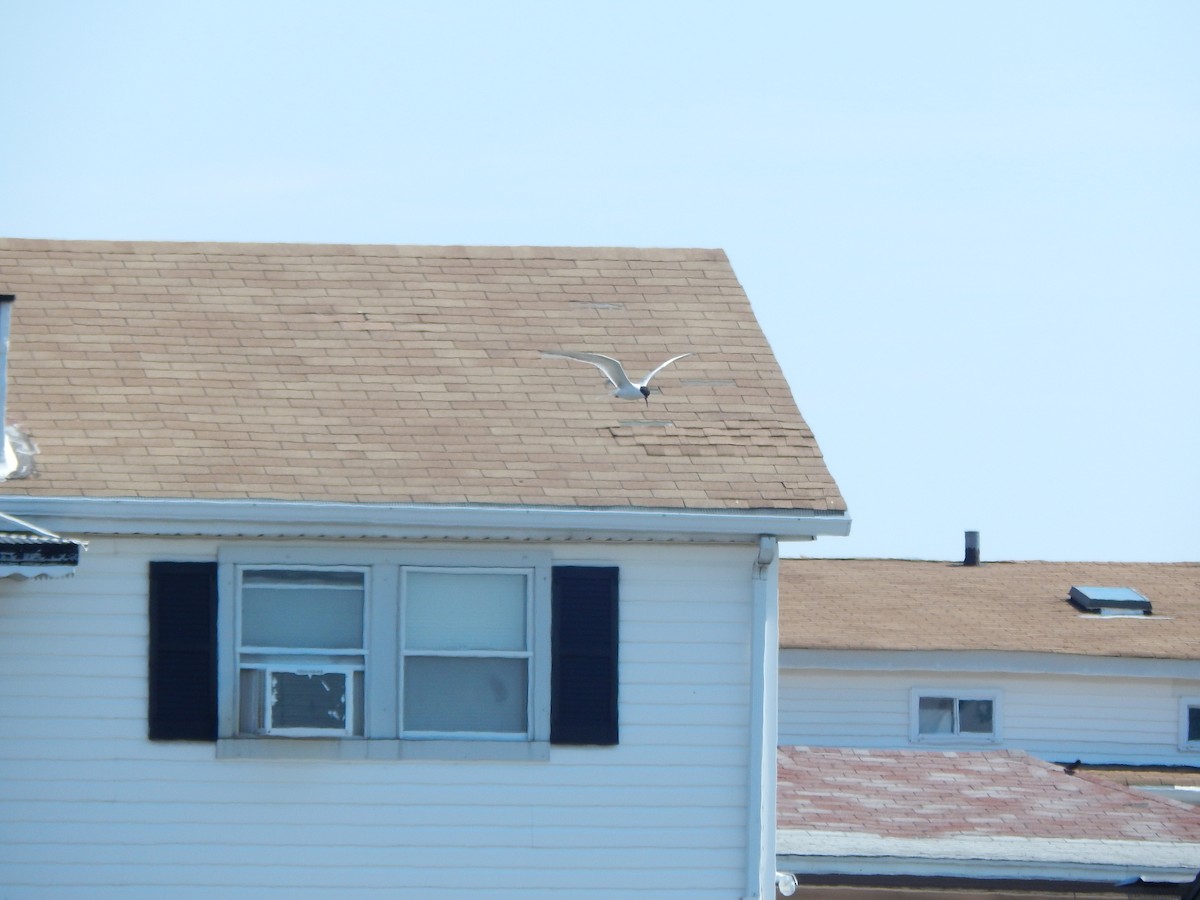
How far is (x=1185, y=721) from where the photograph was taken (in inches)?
1006

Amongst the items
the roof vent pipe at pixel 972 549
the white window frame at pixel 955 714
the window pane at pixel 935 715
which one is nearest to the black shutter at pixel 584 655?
the white window frame at pixel 955 714

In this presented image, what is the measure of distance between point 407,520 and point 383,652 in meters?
0.87

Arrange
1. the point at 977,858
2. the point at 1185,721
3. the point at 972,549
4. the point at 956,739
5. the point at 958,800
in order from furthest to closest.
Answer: the point at 972,549 < the point at 1185,721 < the point at 956,739 < the point at 958,800 < the point at 977,858

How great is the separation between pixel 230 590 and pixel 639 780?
2.87 metres

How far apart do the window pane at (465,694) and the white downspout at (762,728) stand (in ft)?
4.86

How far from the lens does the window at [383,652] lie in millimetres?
11430

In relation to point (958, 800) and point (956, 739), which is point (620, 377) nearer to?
point (958, 800)

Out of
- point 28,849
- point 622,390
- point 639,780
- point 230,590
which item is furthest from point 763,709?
point 28,849

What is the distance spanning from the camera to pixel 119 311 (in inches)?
527

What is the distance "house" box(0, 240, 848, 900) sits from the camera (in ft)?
37.3

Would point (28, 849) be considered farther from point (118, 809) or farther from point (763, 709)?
point (763, 709)

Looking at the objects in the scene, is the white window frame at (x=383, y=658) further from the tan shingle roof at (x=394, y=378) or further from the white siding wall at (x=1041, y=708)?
the white siding wall at (x=1041, y=708)

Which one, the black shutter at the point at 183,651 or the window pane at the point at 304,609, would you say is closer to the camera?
the black shutter at the point at 183,651

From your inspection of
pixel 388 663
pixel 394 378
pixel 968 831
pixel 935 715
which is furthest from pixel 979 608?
pixel 388 663
